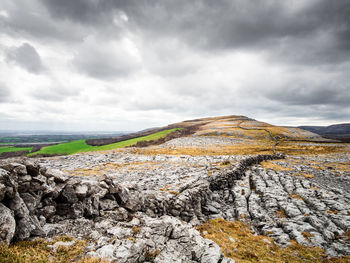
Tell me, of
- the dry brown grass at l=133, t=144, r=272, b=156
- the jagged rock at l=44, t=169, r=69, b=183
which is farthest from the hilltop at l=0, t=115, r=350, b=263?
the dry brown grass at l=133, t=144, r=272, b=156

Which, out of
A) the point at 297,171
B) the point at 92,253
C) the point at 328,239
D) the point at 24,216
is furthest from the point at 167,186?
the point at 297,171

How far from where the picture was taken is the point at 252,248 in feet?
46.9

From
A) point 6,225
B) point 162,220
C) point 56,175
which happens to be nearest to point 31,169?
point 56,175

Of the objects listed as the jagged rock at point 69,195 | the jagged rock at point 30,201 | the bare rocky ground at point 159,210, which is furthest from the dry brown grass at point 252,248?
the jagged rock at point 30,201

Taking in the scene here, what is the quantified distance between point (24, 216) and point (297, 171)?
1774 inches

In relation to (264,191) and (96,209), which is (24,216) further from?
(264,191)

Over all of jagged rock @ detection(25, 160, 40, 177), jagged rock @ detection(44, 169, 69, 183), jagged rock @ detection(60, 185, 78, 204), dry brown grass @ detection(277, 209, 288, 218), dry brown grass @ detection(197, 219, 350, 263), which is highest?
jagged rock @ detection(25, 160, 40, 177)

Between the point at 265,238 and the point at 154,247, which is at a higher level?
the point at 154,247

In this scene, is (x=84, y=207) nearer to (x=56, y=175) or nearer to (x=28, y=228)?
(x=56, y=175)

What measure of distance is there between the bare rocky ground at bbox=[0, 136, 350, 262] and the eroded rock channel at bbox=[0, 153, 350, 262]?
5cm

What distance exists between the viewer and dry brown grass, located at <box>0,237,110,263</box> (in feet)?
23.1

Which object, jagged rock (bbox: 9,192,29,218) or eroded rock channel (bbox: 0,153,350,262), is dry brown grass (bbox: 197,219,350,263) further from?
jagged rock (bbox: 9,192,29,218)

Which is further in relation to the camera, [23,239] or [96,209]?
[96,209]

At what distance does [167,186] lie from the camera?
2173cm
